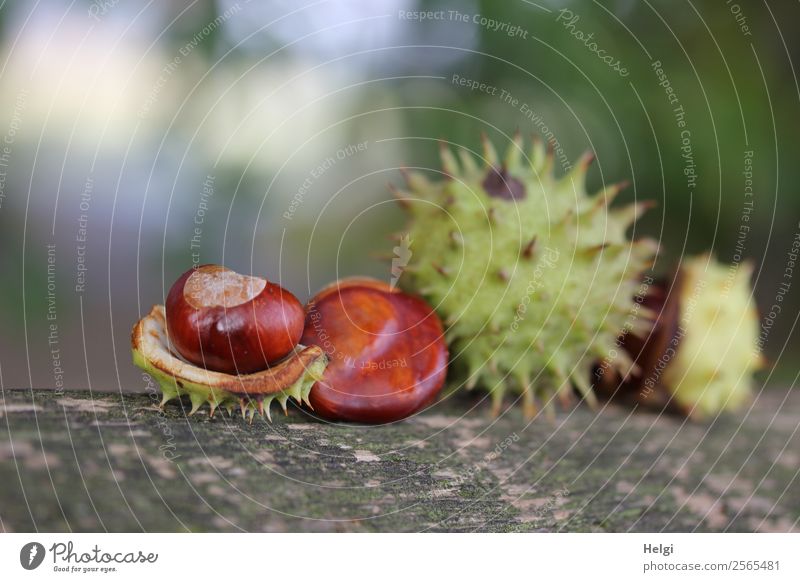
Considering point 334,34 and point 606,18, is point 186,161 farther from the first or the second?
point 606,18

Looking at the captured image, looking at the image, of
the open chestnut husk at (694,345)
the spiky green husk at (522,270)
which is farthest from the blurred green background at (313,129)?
the open chestnut husk at (694,345)

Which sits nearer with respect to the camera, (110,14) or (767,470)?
(767,470)

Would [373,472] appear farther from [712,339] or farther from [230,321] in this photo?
[712,339]

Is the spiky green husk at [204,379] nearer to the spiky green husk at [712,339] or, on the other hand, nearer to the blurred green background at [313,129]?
the blurred green background at [313,129]

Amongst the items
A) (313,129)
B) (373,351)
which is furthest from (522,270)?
(313,129)
